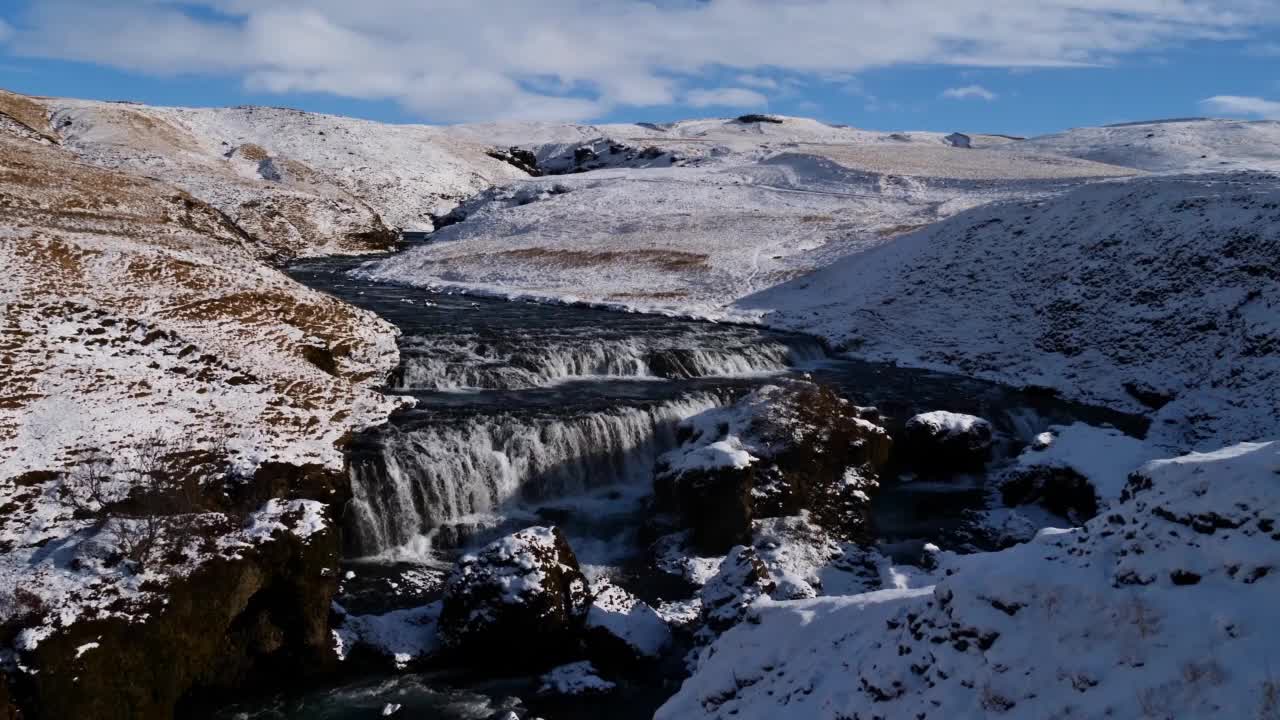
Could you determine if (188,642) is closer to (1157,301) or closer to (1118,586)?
(1118,586)

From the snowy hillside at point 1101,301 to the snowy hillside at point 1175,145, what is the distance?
58.7 metres

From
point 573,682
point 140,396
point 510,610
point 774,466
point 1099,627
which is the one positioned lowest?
point 573,682

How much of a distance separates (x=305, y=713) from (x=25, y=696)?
3694 millimetres

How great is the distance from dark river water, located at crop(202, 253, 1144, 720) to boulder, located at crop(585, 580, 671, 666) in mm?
802

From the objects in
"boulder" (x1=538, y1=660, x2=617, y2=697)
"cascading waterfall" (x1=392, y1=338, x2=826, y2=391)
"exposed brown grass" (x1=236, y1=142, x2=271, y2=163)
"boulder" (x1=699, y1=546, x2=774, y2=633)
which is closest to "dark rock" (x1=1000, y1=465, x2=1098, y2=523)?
"boulder" (x1=699, y1=546, x2=774, y2=633)

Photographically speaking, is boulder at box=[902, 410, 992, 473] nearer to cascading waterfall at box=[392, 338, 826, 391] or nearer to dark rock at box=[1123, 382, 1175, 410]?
cascading waterfall at box=[392, 338, 826, 391]

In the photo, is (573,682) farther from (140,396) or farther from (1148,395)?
(1148,395)

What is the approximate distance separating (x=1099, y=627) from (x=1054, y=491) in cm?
1549

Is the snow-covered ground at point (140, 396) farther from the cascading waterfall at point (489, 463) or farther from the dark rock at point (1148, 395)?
the dark rock at point (1148, 395)

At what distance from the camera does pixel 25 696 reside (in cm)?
1182

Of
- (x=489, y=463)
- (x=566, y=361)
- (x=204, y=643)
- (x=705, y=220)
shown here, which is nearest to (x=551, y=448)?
(x=489, y=463)

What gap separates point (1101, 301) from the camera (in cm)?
3550

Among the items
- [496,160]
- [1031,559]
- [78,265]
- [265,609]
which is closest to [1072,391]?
[1031,559]

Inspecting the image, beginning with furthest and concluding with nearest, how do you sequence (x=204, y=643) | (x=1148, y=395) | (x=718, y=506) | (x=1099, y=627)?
(x=1148, y=395) → (x=718, y=506) → (x=204, y=643) → (x=1099, y=627)
